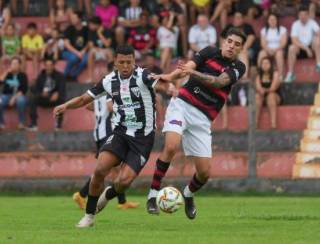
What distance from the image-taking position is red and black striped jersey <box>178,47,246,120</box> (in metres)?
14.5

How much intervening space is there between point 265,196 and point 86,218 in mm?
9189

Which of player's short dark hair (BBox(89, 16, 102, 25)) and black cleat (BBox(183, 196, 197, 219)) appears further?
player's short dark hair (BBox(89, 16, 102, 25))

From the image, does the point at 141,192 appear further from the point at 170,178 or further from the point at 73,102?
the point at 73,102

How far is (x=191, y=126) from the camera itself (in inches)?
580

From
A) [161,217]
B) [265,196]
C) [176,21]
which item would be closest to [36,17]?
[176,21]

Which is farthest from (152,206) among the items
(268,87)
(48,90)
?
(48,90)

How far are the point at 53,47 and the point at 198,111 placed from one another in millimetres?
13177

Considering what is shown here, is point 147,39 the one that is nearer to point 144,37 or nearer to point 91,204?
point 144,37

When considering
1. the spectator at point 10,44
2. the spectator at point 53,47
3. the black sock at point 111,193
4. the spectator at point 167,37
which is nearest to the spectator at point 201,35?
the spectator at point 167,37

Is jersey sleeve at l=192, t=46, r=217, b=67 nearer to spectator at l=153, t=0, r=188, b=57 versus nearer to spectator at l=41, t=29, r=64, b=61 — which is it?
spectator at l=153, t=0, r=188, b=57

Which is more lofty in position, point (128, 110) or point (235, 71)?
point (235, 71)

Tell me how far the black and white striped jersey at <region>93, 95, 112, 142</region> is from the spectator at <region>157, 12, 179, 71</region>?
25.0 ft

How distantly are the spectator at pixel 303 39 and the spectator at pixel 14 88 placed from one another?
6061 millimetres

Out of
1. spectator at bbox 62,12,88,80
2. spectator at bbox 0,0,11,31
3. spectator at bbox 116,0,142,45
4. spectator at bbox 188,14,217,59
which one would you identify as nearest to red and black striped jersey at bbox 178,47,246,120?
spectator at bbox 188,14,217,59
